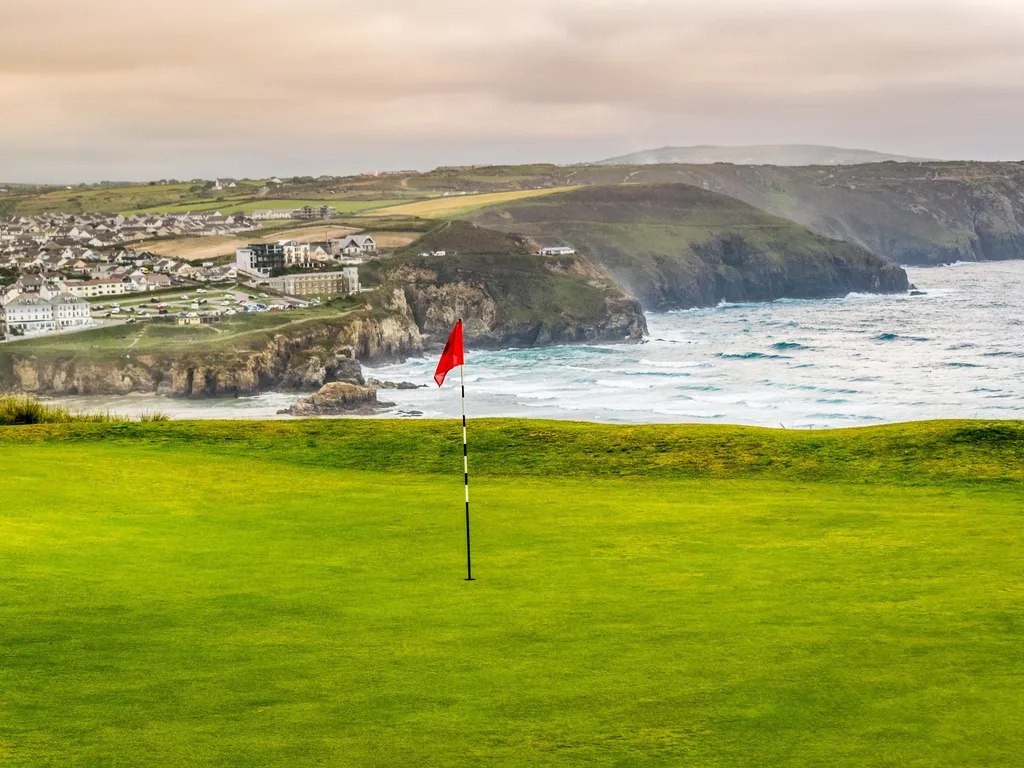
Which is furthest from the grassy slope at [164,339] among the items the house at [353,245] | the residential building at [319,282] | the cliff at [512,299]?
the house at [353,245]

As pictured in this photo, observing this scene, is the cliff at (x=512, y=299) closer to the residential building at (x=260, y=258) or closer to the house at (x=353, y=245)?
the house at (x=353, y=245)

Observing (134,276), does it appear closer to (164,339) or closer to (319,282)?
(319,282)

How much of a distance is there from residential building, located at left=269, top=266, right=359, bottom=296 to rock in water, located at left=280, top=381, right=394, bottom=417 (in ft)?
178

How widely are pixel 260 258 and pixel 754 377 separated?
7825 cm

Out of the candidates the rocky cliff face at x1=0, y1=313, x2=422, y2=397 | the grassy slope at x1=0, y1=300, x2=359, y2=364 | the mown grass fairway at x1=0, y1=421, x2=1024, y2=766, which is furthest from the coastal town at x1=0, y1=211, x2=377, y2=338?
the mown grass fairway at x1=0, y1=421, x2=1024, y2=766

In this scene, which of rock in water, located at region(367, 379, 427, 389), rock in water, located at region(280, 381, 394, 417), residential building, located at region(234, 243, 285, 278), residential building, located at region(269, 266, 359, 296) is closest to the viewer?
rock in water, located at region(280, 381, 394, 417)

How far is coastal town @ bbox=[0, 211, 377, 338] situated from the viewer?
122688mm

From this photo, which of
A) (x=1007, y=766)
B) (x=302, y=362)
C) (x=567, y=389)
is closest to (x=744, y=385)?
(x=567, y=389)

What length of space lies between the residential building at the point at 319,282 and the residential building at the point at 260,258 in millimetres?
7338

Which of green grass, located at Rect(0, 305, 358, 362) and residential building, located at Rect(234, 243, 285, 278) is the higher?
residential building, located at Rect(234, 243, 285, 278)

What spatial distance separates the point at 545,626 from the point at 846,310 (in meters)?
165

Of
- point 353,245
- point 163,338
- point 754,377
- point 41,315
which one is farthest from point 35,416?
point 353,245

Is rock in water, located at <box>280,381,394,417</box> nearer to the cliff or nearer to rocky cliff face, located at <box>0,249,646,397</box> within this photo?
rocky cliff face, located at <box>0,249,646,397</box>

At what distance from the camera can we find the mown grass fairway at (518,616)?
781cm
